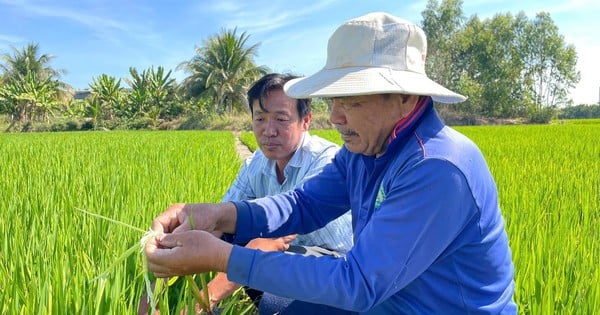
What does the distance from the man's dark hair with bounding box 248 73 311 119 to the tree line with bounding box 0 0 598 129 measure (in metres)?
23.5

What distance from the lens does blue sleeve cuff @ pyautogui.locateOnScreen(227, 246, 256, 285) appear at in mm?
914

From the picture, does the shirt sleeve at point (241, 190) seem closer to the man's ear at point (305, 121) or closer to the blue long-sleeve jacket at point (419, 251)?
the man's ear at point (305, 121)

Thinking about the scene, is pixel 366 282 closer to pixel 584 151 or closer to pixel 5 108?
pixel 584 151

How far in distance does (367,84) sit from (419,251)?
0.32 m

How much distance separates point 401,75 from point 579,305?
78cm

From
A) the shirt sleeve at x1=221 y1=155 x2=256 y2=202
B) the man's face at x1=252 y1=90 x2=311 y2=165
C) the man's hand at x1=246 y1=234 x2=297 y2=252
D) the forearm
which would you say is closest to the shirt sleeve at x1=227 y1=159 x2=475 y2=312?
the forearm

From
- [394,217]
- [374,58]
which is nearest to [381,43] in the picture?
[374,58]

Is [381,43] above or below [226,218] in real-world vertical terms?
above

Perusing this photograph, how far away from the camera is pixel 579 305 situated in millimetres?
1210

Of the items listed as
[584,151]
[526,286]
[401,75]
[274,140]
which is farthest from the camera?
[584,151]

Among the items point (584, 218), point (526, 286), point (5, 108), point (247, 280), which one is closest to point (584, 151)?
point (584, 218)

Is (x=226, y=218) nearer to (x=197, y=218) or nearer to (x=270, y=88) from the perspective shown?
(x=197, y=218)

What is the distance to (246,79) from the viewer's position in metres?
25.9

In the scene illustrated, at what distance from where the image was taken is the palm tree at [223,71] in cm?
2531
